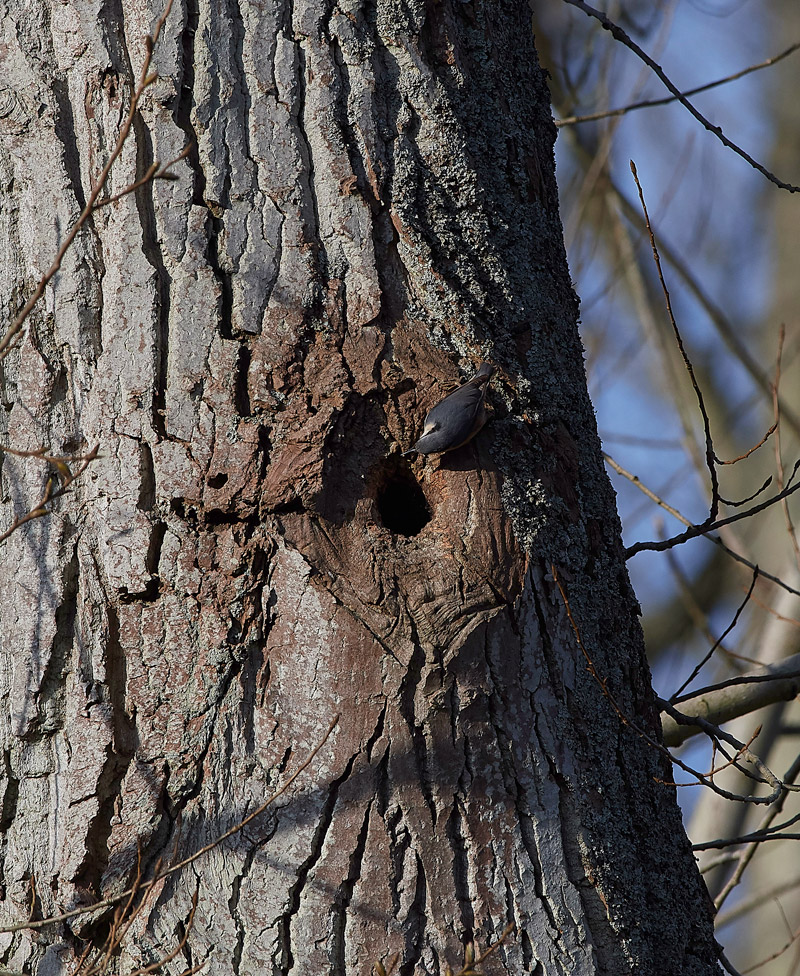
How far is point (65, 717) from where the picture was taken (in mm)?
1298

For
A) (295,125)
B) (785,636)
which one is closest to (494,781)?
(295,125)

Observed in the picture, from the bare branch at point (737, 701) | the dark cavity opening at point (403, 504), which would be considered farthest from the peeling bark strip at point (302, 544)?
the bare branch at point (737, 701)

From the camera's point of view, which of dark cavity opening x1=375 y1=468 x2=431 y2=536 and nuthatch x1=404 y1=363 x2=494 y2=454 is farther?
dark cavity opening x1=375 y1=468 x2=431 y2=536

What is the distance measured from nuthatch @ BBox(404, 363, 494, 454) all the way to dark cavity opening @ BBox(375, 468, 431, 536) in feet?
0.29

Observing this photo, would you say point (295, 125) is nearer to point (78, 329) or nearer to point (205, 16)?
point (205, 16)

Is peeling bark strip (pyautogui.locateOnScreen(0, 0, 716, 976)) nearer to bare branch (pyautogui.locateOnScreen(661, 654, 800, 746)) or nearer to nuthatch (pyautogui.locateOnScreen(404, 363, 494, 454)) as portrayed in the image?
nuthatch (pyautogui.locateOnScreen(404, 363, 494, 454))

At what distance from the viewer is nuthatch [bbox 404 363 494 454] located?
129 cm

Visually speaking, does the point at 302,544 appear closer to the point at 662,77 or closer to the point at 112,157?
the point at 112,157

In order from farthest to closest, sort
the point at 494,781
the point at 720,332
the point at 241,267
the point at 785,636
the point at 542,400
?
the point at 720,332 < the point at 785,636 < the point at 542,400 < the point at 241,267 < the point at 494,781

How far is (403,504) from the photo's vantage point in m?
1.45

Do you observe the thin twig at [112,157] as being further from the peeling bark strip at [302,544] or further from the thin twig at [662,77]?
the thin twig at [662,77]

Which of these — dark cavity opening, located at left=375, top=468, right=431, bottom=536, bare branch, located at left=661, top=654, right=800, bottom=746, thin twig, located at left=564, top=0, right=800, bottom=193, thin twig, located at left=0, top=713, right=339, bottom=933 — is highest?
thin twig, located at left=564, top=0, right=800, bottom=193

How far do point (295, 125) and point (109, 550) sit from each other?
27.8 inches

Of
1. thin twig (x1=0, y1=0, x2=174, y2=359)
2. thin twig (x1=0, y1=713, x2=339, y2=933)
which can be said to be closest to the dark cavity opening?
thin twig (x1=0, y1=713, x2=339, y2=933)
